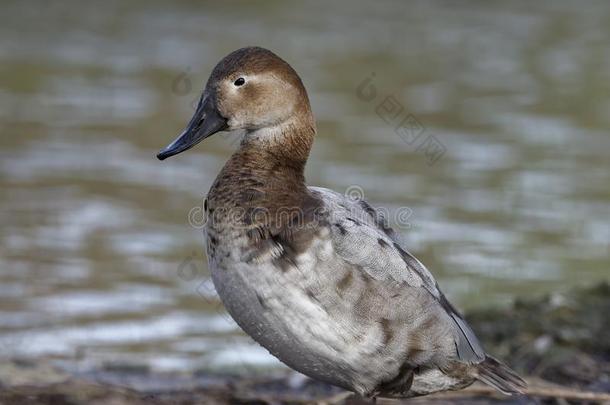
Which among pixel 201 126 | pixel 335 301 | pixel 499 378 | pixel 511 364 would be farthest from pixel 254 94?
pixel 511 364

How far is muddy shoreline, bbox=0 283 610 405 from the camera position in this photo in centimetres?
482

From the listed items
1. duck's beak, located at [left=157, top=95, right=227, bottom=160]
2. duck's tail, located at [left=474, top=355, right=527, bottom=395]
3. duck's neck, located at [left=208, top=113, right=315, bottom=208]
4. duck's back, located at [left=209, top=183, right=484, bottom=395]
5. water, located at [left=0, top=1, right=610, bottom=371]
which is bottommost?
duck's tail, located at [left=474, top=355, right=527, bottom=395]

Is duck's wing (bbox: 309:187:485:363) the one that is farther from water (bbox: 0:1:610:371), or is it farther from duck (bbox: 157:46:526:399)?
water (bbox: 0:1:610:371)

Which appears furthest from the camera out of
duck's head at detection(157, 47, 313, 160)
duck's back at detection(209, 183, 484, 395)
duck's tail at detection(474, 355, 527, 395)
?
duck's head at detection(157, 47, 313, 160)

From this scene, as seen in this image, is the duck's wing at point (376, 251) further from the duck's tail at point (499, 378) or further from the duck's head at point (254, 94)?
the duck's head at point (254, 94)

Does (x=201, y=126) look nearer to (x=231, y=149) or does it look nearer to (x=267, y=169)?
(x=267, y=169)

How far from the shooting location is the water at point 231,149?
23.6ft

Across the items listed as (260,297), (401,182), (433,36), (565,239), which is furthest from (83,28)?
(260,297)


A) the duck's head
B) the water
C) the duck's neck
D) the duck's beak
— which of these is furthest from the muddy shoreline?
the duck's head

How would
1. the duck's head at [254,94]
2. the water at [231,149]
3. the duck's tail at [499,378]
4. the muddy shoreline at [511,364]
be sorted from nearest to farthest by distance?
the duck's tail at [499,378] < the duck's head at [254,94] < the muddy shoreline at [511,364] < the water at [231,149]

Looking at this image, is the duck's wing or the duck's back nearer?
the duck's back

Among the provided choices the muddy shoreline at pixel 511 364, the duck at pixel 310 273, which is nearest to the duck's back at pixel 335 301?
the duck at pixel 310 273

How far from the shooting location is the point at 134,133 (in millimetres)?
10984

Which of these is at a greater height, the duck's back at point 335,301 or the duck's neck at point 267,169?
the duck's neck at point 267,169
